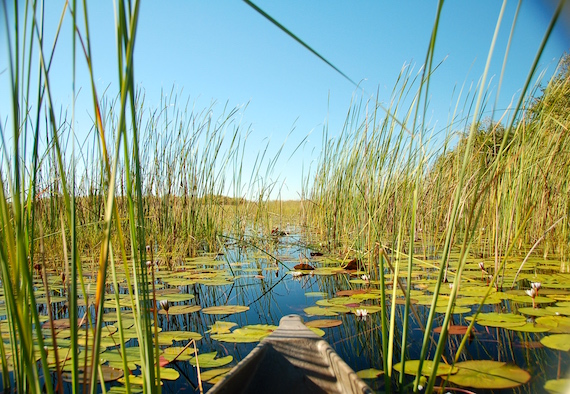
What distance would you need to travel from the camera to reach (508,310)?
1544 mm

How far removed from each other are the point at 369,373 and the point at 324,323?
0.39 meters

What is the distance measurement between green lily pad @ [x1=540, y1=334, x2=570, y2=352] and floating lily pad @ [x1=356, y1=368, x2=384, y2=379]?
498mm

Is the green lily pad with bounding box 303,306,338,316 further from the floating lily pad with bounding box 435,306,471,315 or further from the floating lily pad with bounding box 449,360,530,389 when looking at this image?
the floating lily pad with bounding box 449,360,530,389

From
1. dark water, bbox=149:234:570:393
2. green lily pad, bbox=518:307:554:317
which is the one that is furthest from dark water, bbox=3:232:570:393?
green lily pad, bbox=518:307:554:317

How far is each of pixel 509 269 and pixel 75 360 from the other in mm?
2458

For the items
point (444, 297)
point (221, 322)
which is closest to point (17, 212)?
point (221, 322)

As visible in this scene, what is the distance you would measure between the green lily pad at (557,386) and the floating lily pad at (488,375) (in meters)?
0.05

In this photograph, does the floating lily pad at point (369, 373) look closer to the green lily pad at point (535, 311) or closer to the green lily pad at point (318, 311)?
the green lily pad at point (318, 311)

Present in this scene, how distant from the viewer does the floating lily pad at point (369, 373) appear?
99 cm

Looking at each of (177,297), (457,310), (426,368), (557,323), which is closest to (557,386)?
(426,368)

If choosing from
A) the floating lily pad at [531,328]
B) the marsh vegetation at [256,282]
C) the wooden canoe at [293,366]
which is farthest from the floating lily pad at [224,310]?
the floating lily pad at [531,328]

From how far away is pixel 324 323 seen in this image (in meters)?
1.40

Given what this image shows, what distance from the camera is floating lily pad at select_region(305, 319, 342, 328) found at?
1.37 m

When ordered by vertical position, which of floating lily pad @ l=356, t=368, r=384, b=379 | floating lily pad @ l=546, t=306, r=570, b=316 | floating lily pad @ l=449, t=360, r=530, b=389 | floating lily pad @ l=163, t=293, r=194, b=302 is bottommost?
floating lily pad @ l=356, t=368, r=384, b=379
